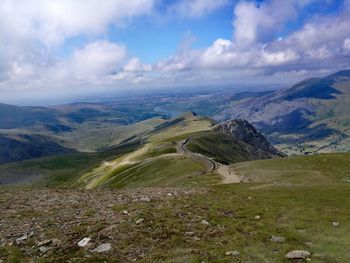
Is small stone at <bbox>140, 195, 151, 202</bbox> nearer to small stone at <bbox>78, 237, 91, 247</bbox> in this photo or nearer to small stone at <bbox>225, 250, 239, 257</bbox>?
small stone at <bbox>78, 237, 91, 247</bbox>

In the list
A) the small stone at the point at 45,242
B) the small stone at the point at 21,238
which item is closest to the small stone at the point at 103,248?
the small stone at the point at 45,242

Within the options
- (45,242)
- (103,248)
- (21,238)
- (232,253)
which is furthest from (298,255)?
(21,238)

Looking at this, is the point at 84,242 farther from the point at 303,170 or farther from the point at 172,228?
the point at 303,170

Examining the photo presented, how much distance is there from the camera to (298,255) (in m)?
22.1

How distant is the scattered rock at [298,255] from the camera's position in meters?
22.0

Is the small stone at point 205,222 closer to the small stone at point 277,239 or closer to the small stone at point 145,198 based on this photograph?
the small stone at point 277,239

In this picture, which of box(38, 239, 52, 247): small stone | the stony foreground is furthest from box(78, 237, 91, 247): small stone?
box(38, 239, 52, 247): small stone

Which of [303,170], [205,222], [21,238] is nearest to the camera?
[21,238]

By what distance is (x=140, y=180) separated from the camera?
102500 mm

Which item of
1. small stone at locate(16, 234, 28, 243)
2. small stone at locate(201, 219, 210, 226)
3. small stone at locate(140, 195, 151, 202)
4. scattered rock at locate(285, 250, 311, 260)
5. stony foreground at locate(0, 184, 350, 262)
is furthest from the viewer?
small stone at locate(140, 195, 151, 202)

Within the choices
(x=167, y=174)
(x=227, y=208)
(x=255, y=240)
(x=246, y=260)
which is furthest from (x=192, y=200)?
(x=167, y=174)

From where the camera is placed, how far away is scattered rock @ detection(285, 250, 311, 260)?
72.0 ft

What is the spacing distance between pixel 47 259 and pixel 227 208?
62.3 feet

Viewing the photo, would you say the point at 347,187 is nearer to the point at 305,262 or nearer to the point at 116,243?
the point at 305,262
